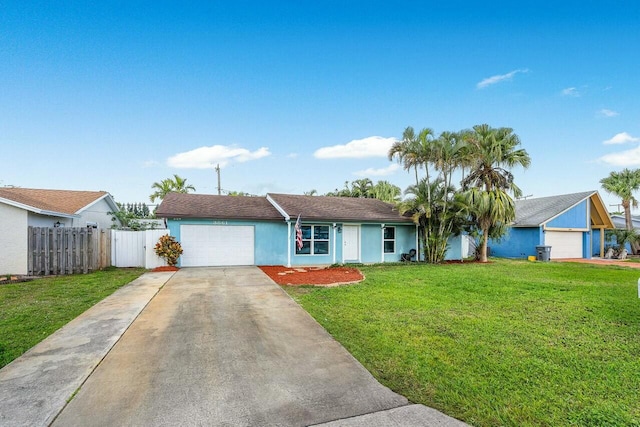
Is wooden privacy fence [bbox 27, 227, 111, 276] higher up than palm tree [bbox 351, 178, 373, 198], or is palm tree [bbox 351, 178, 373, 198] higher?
palm tree [bbox 351, 178, 373, 198]

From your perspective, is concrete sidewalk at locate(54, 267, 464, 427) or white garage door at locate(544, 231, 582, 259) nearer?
concrete sidewalk at locate(54, 267, 464, 427)

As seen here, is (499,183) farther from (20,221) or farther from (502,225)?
(20,221)

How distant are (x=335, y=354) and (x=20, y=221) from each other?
12.8 metres

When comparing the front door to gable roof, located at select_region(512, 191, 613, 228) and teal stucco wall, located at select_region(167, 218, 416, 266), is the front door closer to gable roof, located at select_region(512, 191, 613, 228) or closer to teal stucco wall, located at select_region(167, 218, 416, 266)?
teal stucco wall, located at select_region(167, 218, 416, 266)

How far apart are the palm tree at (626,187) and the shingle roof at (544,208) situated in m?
4.98

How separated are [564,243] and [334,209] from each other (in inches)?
621

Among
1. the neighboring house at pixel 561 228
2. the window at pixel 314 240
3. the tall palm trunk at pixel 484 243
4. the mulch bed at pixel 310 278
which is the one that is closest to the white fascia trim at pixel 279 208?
the window at pixel 314 240

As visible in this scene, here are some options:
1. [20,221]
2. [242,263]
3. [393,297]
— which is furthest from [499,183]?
[20,221]

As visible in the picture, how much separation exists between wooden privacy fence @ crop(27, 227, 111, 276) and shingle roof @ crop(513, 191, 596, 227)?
22677 mm

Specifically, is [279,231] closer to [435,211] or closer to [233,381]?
[435,211]

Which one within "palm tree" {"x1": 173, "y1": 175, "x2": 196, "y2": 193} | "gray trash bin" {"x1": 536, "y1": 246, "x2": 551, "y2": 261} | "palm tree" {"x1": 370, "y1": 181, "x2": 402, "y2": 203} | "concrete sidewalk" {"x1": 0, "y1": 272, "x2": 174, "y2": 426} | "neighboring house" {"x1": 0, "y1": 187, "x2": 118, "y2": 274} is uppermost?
"palm tree" {"x1": 173, "y1": 175, "x2": 196, "y2": 193}

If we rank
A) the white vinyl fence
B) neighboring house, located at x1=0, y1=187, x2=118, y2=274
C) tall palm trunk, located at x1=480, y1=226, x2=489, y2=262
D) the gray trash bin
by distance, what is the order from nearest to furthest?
neighboring house, located at x1=0, y1=187, x2=118, y2=274, the white vinyl fence, tall palm trunk, located at x1=480, y1=226, x2=489, y2=262, the gray trash bin

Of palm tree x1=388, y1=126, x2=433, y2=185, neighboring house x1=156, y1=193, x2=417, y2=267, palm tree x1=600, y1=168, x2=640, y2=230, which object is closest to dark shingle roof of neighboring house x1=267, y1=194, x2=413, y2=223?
neighboring house x1=156, y1=193, x2=417, y2=267

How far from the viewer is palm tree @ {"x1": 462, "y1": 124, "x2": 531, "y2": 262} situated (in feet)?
51.1
